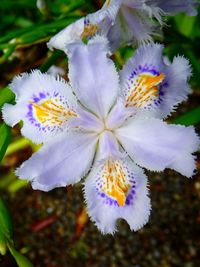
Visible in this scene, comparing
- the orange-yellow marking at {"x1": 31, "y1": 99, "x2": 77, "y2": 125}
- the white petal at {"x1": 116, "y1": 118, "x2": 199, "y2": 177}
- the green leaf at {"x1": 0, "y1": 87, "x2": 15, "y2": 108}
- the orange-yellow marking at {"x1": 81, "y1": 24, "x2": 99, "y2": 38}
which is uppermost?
the orange-yellow marking at {"x1": 81, "y1": 24, "x2": 99, "y2": 38}

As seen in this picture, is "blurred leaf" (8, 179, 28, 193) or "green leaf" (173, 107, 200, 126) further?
"blurred leaf" (8, 179, 28, 193)

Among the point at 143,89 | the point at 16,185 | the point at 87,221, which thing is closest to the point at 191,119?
the point at 143,89

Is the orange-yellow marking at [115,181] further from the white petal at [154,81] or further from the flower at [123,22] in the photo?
the flower at [123,22]

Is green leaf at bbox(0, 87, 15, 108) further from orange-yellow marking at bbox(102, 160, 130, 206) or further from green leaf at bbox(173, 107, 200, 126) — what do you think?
green leaf at bbox(173, 107, 200, 126)

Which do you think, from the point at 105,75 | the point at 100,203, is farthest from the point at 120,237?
the point at 105,75

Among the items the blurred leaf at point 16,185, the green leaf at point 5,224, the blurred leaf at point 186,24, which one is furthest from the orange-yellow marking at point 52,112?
the blurred leaf at point 16,185

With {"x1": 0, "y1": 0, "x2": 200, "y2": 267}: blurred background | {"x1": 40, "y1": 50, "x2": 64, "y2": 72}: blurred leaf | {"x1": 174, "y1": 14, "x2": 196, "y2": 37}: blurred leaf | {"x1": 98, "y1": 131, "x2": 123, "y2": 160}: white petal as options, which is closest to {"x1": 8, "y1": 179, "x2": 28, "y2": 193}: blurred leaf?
{"x1": 0, "y1": 0, "x2": 200, "y2": 267}: blurred background

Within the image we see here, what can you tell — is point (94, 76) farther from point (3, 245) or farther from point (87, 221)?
point (87, 221)

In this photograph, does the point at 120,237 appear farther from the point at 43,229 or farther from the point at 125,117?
the point at 125,117
